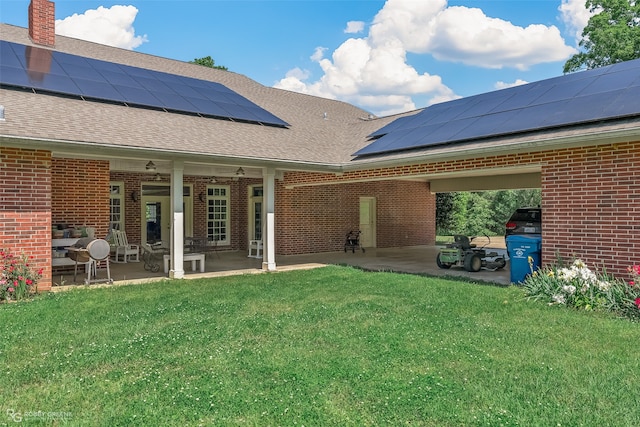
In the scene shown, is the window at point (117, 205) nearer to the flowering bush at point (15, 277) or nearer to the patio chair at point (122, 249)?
the patio chair at point (122, 249)

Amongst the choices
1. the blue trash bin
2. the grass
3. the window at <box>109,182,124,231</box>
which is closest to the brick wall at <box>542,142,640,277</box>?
the blue trash bin

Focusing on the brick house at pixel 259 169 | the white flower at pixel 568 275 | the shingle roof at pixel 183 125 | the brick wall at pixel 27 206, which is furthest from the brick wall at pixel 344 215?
the white flower at pixel 568 275

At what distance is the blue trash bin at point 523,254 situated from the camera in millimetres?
8836

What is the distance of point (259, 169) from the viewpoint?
13.3 meters

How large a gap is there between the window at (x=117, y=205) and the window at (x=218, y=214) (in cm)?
303

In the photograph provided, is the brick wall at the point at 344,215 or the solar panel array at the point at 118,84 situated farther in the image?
the brick wall at the point at 344,215

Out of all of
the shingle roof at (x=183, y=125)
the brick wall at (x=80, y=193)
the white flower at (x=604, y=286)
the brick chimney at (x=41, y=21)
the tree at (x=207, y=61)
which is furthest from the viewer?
the tree at (x=207, y=61)

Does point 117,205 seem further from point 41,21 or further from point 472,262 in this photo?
point 472,262

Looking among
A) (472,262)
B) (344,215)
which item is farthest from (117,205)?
(472,262)

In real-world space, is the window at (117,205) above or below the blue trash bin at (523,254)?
above

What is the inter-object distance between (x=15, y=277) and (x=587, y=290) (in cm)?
933


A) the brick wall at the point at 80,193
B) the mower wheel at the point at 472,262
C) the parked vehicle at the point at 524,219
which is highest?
the brick wall at the point at 80,193

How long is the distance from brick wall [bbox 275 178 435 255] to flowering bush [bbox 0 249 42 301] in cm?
823

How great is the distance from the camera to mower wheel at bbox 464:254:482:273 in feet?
38.1
